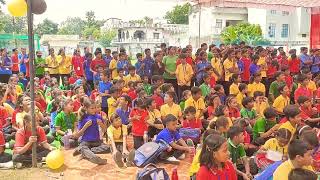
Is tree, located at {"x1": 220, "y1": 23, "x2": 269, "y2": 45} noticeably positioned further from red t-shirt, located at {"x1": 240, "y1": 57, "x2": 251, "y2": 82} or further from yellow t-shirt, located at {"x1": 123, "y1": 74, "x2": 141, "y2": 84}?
yellow t-shirt, located at {"x1": 123, "y1": 74, "x2": 141, "y2": 84}

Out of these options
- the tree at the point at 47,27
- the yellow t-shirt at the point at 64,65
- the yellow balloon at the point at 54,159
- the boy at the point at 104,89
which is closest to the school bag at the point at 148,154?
the yellow balloon at the point at 54,159

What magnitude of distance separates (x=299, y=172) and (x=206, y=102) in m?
4.75

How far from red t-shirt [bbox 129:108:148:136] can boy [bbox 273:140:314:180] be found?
12.9ft

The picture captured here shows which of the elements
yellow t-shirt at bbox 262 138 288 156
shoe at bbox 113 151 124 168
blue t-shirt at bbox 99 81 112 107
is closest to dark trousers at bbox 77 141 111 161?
shoe at bbox 113 151 124 168

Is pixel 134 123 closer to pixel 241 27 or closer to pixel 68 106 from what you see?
pixel 68 106

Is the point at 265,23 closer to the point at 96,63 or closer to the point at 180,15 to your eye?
the point at 180,15

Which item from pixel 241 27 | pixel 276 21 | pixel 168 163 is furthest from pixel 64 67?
pixel 276 21

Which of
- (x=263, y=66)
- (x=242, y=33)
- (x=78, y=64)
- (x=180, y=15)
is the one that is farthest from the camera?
(x=180, y=15)

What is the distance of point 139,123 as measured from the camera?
7.30 m

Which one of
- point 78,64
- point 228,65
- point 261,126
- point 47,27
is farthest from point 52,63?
point 47,27

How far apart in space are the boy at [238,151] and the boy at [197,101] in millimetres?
2583

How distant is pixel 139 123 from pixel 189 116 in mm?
946

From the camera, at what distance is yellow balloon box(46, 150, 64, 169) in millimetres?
6113

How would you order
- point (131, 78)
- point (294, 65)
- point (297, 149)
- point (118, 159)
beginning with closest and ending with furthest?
point (297, 149)
point (118, 159)
point (131, 78)
point (294, 65)
